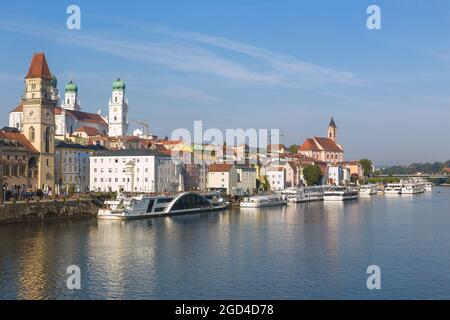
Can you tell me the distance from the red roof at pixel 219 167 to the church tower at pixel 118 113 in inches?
1112

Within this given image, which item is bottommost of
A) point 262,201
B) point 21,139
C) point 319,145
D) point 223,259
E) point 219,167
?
point 223,259

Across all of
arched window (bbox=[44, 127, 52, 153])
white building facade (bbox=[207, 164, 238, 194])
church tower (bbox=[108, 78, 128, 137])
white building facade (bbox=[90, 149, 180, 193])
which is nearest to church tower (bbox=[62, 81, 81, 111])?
church tower (bbox=[108, 78, 128, 137])

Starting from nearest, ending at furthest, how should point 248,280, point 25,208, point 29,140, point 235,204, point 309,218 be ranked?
point 248,280 < point 25,208 < point 309,218 < point 29,140 < point 235,204

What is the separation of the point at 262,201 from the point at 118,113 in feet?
137

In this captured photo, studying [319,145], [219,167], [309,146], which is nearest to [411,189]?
[309,146]

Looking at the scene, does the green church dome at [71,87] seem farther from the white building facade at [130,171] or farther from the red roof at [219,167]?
the white building facade at [130,171]

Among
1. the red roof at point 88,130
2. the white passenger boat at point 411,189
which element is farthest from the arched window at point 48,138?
the white passenger boat at point 411,189

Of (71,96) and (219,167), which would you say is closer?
(219,167)

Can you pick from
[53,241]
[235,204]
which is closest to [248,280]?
[53,241]

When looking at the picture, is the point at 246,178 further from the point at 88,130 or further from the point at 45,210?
the point at 45,210

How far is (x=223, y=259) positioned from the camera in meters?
25.5

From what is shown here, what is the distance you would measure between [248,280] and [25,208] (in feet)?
74.6
